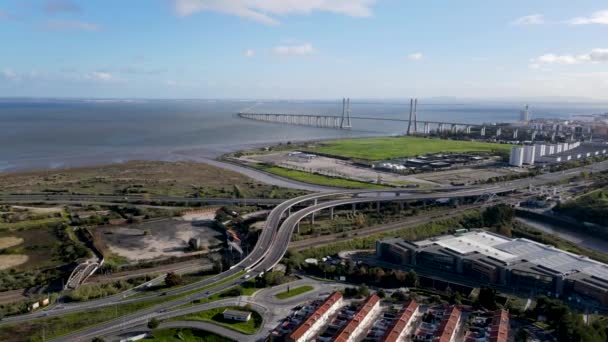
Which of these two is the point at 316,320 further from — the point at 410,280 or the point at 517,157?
the point at 517,157

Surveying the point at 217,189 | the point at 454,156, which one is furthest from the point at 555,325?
the point at 454,156

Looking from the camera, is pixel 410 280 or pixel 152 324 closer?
pixel 152 324

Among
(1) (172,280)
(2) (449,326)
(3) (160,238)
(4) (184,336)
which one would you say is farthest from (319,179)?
(4) (184,336)

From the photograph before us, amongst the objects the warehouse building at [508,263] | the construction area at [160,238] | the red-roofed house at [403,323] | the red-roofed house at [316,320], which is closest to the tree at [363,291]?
the red-roofed house at [316,320]

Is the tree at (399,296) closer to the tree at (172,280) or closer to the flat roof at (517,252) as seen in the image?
the flat roof at (517,252)

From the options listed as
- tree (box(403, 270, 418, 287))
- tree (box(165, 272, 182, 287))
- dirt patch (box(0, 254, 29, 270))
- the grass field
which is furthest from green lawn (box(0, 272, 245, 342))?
the grass field
